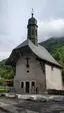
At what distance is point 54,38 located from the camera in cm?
19312

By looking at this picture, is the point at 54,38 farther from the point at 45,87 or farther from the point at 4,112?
the point at 4,112

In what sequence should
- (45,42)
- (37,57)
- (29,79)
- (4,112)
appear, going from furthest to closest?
1. (45,42)
2. (29,79)
3. (37,57)
4. (4,112)

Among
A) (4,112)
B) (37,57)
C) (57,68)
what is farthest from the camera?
(57,68)

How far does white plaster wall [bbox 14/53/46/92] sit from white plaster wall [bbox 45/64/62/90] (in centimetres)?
108

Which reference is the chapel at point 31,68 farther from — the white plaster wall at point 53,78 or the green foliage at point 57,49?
the green foliage at point 57,49

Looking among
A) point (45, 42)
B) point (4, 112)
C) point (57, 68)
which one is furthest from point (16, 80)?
point (45, 42)

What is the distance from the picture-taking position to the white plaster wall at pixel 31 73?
98.9 ft

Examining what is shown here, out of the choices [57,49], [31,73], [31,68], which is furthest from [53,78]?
[57,49]

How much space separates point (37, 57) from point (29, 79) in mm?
4323

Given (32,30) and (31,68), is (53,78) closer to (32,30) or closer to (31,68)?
(31,68)

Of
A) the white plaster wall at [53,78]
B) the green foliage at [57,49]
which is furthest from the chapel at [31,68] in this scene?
the green foliage at [57,49]

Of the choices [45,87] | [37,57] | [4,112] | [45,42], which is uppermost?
[45,42]

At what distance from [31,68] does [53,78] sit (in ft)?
15.2

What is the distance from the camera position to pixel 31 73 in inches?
1222
